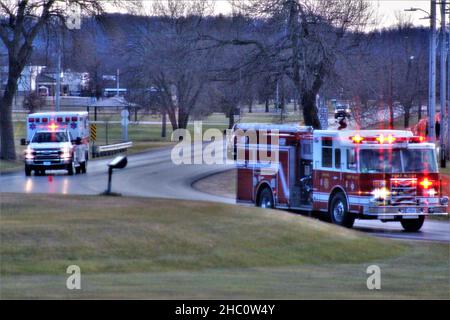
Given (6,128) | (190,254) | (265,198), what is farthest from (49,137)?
(190,254)

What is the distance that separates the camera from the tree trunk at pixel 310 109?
41688mm

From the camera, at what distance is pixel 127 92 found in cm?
7762

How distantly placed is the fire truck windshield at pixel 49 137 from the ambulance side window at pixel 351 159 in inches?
805

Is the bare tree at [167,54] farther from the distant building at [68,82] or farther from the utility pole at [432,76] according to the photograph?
the utility pole at [432,76]

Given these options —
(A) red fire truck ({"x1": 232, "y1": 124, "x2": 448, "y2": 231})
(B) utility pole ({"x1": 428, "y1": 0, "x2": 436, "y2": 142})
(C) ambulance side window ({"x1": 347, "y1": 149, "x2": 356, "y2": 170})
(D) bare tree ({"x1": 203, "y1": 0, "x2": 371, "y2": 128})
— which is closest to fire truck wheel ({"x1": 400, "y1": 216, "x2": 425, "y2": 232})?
(A) red fire truck ({"x1": 232, "y1": 124, "x2": 448, "y2": 231})

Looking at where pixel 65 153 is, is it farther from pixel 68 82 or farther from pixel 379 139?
pixel 68 82

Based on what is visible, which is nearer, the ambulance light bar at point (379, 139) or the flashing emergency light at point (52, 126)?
the ambulance light bar at point (379, 139)

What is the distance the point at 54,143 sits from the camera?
42438mm

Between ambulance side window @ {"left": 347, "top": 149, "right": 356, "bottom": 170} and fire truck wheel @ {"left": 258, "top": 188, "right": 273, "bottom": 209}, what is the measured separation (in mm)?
4022

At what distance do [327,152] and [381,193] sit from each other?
2.15 meters

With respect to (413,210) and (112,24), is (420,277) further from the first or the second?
(112,24)

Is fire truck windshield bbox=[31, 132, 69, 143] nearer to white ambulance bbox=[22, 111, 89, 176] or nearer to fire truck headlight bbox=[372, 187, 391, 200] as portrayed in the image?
white ambulance bbox=[22, 111, 89, 176]

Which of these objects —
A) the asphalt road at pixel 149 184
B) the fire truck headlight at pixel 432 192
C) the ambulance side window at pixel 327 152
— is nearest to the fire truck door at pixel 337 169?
the ambulance side window at pixel 327 152
